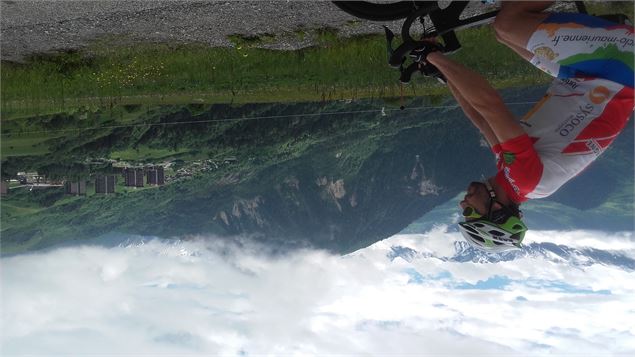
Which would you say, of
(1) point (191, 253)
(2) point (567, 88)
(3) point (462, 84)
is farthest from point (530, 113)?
(1) point (191, 253)

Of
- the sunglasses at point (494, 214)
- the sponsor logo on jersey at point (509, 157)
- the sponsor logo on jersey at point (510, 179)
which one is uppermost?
the sponsor logo on jersey at point (509, 157)

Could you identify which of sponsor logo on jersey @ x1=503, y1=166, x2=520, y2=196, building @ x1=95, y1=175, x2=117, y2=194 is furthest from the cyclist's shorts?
building @ x1=95, y1=175, x2=117, y2=194

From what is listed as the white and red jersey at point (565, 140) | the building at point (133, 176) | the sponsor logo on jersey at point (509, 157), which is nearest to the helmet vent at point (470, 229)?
the white and red jersey at point (565, 140)

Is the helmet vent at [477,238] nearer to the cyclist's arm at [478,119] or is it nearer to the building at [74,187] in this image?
the cyclist's arm at [478,119]

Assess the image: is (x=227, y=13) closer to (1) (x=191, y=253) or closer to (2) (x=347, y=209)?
(2) (x=347, y=209)

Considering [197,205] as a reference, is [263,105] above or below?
above
